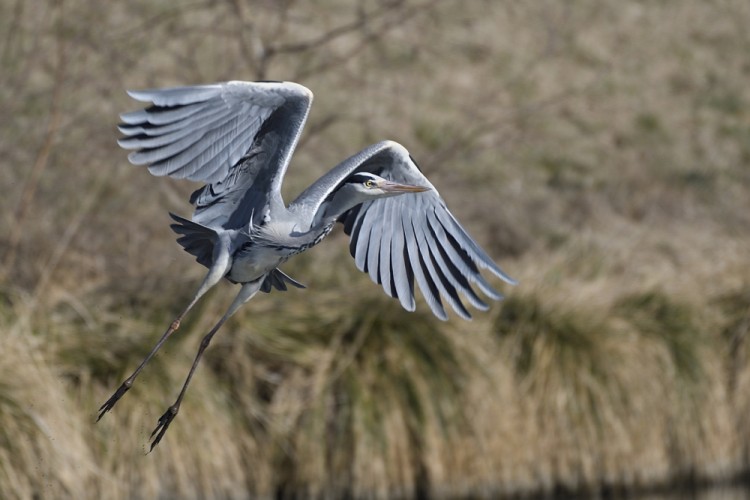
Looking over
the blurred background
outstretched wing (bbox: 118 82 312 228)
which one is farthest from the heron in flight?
the blurred background

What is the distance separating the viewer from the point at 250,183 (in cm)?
558

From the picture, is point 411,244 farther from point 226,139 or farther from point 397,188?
point 226,139

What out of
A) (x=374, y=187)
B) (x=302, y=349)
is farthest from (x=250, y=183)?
(x=302, y=349)

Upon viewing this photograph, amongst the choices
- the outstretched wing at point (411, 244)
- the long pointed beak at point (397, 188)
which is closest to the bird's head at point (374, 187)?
the long pointed beak at point (397, 188)

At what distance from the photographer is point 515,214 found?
1477cm

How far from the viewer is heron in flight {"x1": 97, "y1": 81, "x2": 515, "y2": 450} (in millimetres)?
5234

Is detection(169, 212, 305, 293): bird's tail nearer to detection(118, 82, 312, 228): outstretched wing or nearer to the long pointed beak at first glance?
detection(118, 82, 312, 228): outstretched wing

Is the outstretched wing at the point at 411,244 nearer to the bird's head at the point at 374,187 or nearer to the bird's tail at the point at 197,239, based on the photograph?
the bird's head at the point at 374,187

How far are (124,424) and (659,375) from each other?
13.7 feet

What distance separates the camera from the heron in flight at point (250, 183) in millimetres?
5234

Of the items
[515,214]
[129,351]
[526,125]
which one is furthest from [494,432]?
[526,125]

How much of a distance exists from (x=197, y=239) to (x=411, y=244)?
1030 millimetres

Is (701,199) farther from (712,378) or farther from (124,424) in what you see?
(124,424)

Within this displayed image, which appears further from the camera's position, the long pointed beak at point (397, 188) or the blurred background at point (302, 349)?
the blurred background at point (302, 349)
